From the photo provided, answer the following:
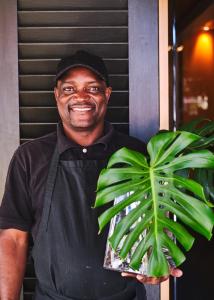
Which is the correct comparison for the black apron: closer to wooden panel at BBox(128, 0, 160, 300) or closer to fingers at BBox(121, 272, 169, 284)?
fingers at BBox(121, 272, 169, 284)

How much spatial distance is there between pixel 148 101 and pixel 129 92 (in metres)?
0.08

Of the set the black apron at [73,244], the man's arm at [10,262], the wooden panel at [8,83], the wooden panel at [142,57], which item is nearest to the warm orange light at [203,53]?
the wooden panel at [142,57]

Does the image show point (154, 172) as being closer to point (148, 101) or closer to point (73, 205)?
point (73, 205)

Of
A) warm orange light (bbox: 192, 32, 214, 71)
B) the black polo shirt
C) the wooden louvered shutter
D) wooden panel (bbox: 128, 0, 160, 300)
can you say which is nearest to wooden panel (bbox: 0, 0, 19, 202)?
the wooden louvered shutter

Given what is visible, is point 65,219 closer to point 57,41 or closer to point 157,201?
point 157,201

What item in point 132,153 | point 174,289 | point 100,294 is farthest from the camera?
point 174,289

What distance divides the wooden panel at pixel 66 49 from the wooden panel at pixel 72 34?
17 millimetres

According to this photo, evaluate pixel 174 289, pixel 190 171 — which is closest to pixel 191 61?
pixel 174 289

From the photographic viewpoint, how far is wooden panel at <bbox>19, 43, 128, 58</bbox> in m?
2.06

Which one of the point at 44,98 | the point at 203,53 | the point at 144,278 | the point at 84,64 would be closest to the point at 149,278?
the point at 144,278

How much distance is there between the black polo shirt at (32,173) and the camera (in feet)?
5.87

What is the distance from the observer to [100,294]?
1.75 m

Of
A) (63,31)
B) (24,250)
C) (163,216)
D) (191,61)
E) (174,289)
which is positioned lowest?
(174,289)

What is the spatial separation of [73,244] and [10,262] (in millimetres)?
232
